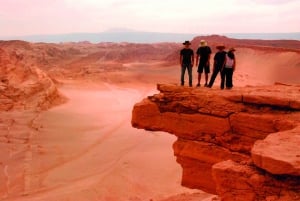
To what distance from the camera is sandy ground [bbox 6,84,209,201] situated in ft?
54.4

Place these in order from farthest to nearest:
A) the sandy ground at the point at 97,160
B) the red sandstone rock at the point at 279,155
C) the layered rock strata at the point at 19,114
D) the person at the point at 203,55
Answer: the layered rock strata at the point at 19,114 → the sandy ground at the point at 97,160 → the person at the point at 203,55 → the red sandstone rock at the point at 279,155

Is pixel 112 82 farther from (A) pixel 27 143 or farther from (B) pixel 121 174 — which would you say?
(B) pixel 121 174

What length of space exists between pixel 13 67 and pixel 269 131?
23.2 metres

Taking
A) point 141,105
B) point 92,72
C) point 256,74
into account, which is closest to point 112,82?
point 92,72

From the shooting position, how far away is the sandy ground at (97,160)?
16.6m

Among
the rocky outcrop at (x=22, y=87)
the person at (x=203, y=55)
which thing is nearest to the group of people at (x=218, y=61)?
the person at (x=203, y=55)

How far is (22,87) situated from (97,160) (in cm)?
1051

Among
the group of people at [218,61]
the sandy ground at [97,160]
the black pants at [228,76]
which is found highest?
the group of people at [218,61]

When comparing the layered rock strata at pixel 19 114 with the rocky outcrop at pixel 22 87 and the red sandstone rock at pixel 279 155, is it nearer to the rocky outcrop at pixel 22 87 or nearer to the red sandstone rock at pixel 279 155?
the rocky outcrop at pixel 22 87

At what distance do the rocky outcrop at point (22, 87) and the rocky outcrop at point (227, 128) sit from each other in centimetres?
1714

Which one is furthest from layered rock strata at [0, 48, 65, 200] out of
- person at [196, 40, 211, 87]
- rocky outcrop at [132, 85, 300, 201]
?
person at [196, 40, 211, 87]

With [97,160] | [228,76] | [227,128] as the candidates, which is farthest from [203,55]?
[97,160]

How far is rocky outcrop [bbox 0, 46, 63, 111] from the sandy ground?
1241 millimetres

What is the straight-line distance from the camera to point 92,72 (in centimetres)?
5397
